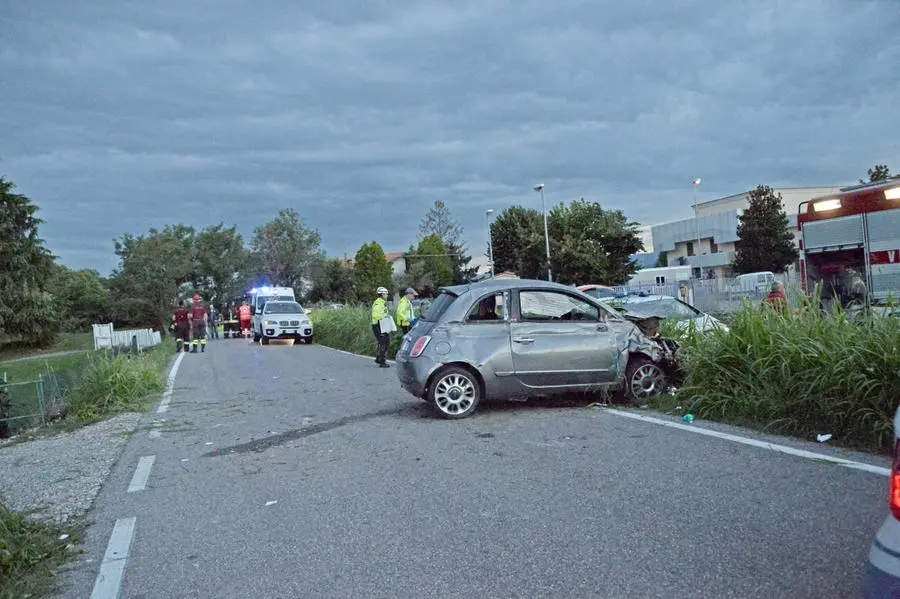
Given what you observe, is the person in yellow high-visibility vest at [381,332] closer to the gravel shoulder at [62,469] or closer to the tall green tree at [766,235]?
the gravel shoulder at [62,469]

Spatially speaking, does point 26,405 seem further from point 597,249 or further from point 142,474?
point 597,249

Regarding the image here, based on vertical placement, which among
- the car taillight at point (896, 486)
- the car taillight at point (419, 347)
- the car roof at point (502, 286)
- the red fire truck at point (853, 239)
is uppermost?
the red fire truck at point (853, 239)

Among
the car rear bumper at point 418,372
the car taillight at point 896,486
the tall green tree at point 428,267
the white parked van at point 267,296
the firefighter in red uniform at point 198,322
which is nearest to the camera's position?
the car taillight at point 896,486

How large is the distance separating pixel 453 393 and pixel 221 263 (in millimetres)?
66287

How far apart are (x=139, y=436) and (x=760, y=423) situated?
728 centimetres

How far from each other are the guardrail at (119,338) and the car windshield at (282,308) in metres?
4.81

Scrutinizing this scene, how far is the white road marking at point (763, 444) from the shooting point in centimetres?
598

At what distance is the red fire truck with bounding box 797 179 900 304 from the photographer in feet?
40.3

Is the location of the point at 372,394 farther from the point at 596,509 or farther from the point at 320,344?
the point at 320,344

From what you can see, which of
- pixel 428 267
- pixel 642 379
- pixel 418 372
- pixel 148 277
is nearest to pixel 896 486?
pixel 418 372

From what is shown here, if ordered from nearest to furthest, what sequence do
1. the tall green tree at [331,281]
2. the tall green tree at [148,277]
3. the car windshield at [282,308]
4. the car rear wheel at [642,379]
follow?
the car rear wheel at [642,379] → the car windshield at [282,308] → the tall green tree at [148,277] → the tall green tree at [331,281]

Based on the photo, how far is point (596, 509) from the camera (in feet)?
17.1

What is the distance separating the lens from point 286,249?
7438 cm

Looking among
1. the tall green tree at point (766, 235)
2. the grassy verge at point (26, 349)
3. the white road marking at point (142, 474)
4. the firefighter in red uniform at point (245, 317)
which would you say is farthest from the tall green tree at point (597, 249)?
the white road marking at point (142, 474)
